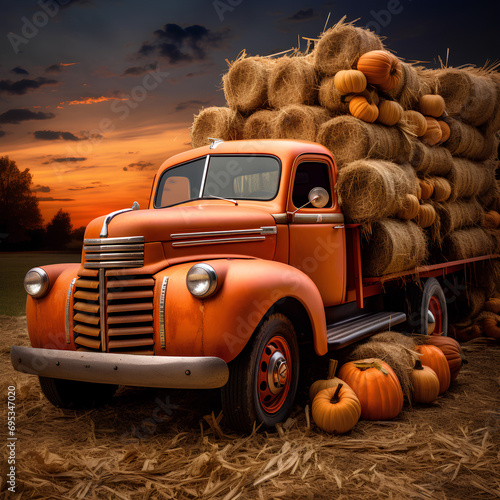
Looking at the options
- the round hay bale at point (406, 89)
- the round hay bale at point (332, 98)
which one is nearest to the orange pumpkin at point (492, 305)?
the round hay bale at point (406, 89)

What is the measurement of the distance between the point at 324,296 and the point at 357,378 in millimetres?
928

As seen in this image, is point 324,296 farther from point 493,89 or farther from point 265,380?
point 493,89

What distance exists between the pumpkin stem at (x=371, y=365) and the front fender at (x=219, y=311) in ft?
4.23

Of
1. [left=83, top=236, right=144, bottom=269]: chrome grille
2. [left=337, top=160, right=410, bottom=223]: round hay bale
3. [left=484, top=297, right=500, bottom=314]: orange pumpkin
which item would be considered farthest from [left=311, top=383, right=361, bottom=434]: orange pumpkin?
[left=484, top=297, right=500, bottom=314]: orange pumpkin

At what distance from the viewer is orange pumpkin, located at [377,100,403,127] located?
5.70 meters

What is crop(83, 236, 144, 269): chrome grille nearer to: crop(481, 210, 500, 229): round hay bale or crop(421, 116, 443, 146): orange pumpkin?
crop(421, 116, 443, 146): orange pumpkin

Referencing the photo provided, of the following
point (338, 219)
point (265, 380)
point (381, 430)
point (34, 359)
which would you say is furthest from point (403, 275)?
point (34, 359)

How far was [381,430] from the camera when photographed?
3.87 m

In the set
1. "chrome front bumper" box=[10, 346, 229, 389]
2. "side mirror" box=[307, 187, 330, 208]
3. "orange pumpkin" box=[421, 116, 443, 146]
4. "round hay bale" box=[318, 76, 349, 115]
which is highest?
A: "round hay bale" box=[318, 76, 349, 115]

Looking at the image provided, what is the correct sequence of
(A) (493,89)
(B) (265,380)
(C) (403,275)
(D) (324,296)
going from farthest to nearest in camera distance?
1. (A) (493,89)
2. (C) (403,275)
3. (D) (324,296)
4. (B) (265,380)

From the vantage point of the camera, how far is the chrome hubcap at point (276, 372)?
12.0ft

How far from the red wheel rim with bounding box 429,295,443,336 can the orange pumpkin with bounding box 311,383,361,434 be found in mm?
3108

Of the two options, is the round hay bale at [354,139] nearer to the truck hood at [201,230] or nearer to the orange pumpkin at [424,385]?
the truck hood at [201,230]

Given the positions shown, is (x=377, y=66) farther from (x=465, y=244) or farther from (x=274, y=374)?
(x=274, y=374)
